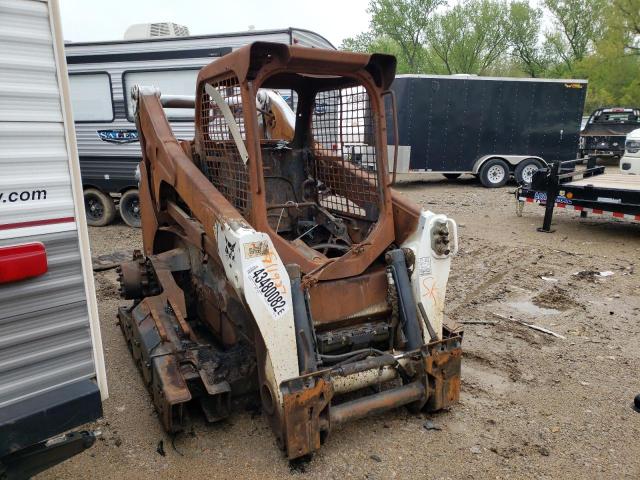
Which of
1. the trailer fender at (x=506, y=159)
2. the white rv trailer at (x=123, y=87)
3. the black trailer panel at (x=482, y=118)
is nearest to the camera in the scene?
the white rv trailer at (x=123, y=87)

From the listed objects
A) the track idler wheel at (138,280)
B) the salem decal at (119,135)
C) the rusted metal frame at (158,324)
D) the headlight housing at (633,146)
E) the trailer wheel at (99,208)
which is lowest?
the trailer wheel at (99,208)

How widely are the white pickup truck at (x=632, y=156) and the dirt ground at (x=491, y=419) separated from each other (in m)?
4.49

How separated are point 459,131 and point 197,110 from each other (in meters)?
10.5

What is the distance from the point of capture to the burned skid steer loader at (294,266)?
3035 millimetres

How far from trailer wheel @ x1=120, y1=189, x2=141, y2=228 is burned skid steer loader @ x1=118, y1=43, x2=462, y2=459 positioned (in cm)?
505

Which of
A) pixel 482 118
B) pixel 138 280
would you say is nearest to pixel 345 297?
pixel 138 280

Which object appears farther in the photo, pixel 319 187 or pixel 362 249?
pixel 319 187

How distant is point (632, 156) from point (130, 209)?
30.4ft

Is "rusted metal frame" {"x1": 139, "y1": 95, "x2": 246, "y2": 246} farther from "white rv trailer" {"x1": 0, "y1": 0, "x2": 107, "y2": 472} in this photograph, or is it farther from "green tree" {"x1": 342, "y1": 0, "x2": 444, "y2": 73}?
"green tree" {"x1": 342, "y1": 0, "x2": 444, "y2": 73}

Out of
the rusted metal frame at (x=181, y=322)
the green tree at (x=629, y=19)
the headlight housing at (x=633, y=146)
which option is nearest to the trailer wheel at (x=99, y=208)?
the rusted metal frame at (x=181, y=322)

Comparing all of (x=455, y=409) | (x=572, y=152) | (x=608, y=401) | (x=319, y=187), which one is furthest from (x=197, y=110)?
(x=572, y=152)

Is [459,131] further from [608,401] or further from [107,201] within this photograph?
[608,401]

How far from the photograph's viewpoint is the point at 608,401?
12.1ft

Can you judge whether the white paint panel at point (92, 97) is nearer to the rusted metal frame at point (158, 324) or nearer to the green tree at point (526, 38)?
the rusted metal frame at point (158, 324)
